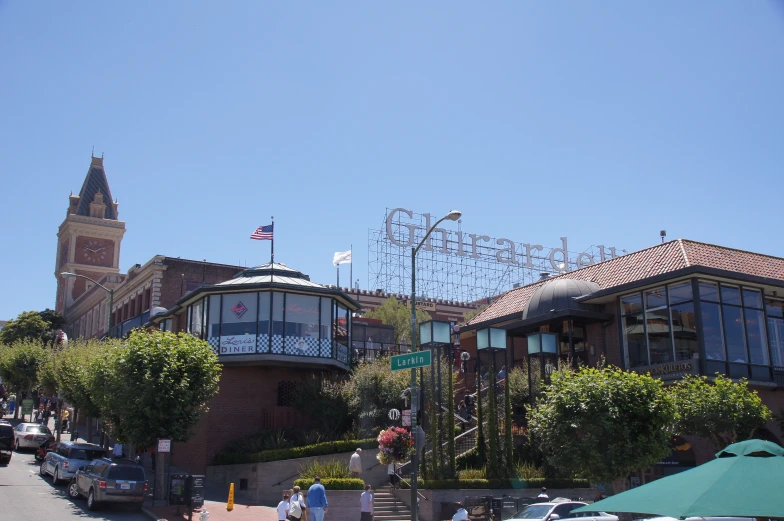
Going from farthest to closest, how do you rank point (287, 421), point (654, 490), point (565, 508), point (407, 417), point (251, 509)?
1. point (287, 421)
2. point (251, 509)
3. point (407, 417)
4. point (565, 508)
5. point (654, 490)

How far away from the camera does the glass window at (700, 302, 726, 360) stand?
1184 inches

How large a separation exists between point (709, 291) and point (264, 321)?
1844 cm

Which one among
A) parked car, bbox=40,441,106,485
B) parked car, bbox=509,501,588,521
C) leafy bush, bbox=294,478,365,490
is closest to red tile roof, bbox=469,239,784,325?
parked car, bbox=509,501,588,521

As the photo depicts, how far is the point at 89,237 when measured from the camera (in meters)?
94.1

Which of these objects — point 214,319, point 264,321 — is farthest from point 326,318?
point 214,319

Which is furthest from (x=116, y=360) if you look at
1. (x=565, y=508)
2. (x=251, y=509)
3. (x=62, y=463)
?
(x=565, y=508)

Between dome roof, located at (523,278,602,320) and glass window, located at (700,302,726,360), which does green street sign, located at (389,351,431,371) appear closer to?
dome roof, located at (523,278,602,320)

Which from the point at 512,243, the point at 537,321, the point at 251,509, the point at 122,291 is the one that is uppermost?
the point at 512,243

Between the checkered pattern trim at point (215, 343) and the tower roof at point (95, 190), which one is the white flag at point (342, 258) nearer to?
the checkered pattern trim at point (215, 343)

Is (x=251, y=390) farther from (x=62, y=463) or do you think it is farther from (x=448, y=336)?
(x=448, y=336)

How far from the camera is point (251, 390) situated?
112 ft

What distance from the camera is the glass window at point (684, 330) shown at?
30281mm

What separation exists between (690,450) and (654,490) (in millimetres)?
22933

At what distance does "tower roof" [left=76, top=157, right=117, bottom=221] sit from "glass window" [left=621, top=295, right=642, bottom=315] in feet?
258
